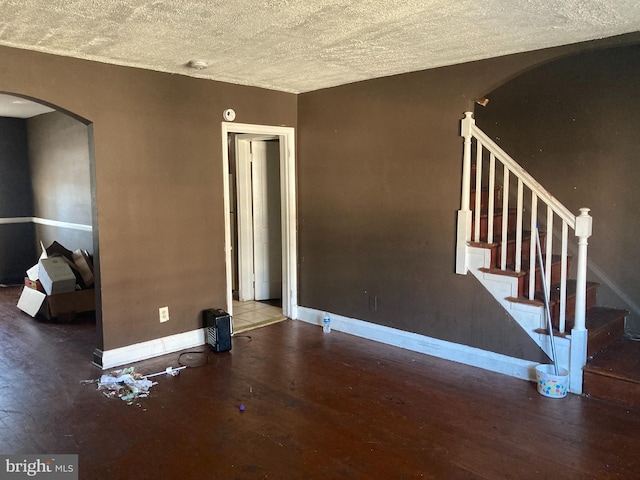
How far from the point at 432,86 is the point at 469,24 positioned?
45.2 inches

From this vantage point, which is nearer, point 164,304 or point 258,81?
point 164,304

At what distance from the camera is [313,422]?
3.04 meters

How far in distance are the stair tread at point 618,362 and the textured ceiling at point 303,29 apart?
85.2 inches

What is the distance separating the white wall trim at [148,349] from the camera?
3.93m

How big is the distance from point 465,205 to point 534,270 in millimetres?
709

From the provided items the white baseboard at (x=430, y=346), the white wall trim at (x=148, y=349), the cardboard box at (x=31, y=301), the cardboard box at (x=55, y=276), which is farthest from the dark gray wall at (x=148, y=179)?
the cardboard box at (x=31, y=301)

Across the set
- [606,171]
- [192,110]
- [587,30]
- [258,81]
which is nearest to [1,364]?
[192,110]

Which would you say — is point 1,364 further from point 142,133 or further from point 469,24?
point 469,24

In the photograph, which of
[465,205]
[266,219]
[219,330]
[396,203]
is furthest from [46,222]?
[465,205]

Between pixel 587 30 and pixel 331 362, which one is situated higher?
pixel 587 30

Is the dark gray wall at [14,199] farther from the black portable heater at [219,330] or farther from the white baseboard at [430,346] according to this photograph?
the white baseboard at [430,346]

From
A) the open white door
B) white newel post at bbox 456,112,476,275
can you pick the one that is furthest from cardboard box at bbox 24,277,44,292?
white newel post at bbox 456,112,476,275

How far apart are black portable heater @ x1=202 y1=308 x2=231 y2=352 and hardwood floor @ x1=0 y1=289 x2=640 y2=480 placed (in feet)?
0.30

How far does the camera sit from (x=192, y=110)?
4.30m
